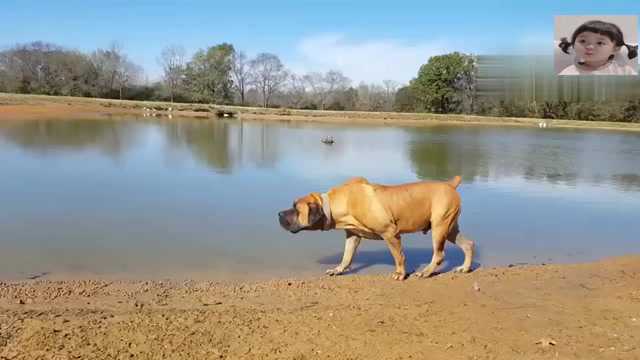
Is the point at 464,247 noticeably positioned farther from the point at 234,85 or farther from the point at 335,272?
the point at 234,85

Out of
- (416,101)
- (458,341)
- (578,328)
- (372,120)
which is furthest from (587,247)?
(416,101)

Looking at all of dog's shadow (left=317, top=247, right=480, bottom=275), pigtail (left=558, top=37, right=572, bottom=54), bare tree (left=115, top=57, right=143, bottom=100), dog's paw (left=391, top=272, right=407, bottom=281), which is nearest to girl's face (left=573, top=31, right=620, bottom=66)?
pigtail (left=558, top=37, right=572, bottom=54)

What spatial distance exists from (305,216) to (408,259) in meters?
2.38

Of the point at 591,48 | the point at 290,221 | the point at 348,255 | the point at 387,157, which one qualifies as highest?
the point at 591,48

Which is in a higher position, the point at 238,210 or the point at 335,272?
the point at 238,210

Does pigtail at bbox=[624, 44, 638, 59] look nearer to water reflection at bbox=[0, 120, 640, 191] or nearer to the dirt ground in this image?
water reflection at bbox=[0, 120, 640, 191]

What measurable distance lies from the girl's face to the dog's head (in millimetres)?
13032

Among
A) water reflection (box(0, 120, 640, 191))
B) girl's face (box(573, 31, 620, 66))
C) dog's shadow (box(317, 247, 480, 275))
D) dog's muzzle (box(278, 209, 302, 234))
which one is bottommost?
dog's shadow (box(317, 247, 480, 275))

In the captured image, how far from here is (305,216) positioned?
307 inches

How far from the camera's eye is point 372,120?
69.0 meters

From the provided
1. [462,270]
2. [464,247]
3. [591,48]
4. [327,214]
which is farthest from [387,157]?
[327,214]

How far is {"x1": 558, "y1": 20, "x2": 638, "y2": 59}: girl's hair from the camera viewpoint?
18031 millimetres

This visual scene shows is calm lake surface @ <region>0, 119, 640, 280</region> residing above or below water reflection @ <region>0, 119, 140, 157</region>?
below

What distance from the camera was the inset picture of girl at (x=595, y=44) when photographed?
18109 mm
